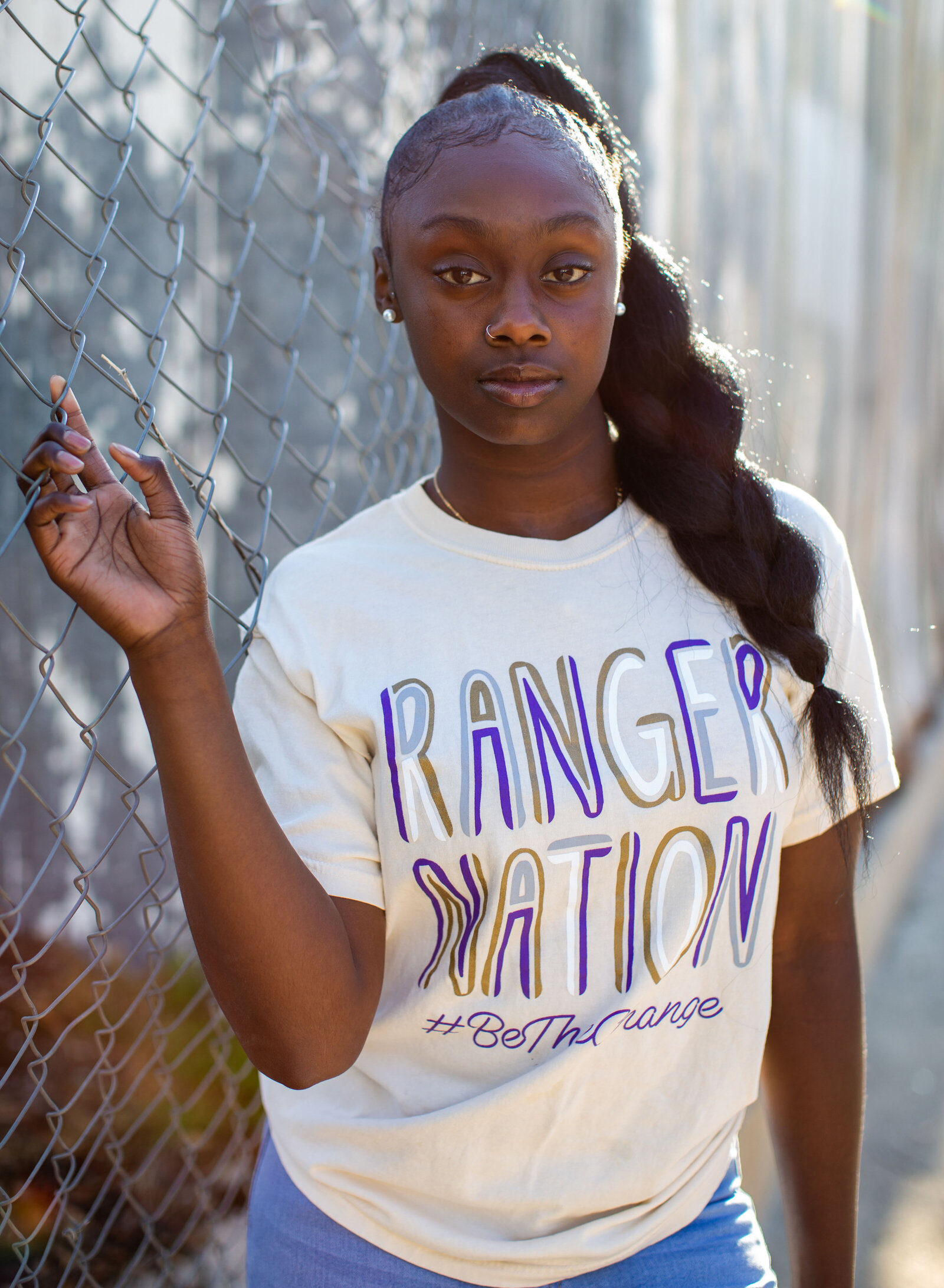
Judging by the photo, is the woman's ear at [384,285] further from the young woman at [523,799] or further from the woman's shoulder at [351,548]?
the woman's shoulder at [351,548]

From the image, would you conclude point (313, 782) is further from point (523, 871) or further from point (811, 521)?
point (811, 521)

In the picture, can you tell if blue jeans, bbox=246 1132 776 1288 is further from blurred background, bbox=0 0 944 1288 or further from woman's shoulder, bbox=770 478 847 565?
woman's shoulder, bbox=770 478 847 565

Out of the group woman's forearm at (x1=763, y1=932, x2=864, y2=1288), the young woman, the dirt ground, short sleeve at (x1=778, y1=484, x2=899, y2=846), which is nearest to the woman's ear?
the young woman

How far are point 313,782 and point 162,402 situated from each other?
1.53m

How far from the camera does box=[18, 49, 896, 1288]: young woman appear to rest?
48.8 inches

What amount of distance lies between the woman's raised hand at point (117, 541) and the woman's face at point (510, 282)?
0.41 metres

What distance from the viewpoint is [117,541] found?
1.01 meters

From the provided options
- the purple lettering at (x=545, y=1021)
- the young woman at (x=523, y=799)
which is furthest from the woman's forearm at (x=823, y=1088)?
the purple lettering at (x=545, y=1021)

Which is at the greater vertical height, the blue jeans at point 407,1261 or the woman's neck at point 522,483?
the woman's neck at point 522,483

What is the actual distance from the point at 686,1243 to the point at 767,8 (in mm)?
3701

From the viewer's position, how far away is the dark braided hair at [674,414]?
1314 mm

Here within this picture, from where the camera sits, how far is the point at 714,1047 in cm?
135

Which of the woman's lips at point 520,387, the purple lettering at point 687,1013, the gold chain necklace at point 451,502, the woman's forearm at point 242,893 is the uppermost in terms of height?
the woman's lips at point 520,387

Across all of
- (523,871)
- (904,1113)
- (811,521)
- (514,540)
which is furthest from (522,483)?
(904,1113)
